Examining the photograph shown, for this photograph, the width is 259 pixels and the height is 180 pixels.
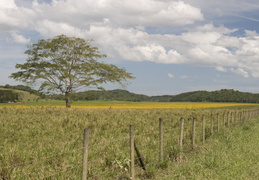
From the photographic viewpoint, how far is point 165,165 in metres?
9.20

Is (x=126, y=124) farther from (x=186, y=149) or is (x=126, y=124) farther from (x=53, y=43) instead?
(x=53, y=43)

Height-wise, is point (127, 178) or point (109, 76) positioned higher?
point (109, 76)

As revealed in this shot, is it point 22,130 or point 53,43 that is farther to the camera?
point 53,43

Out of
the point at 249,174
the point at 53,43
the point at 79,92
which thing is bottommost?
the point at 249,174

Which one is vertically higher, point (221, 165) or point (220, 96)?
point (220, 96)

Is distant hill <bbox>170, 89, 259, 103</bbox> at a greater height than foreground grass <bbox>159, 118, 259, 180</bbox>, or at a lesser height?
greater

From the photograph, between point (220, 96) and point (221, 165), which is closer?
point (221, 165)

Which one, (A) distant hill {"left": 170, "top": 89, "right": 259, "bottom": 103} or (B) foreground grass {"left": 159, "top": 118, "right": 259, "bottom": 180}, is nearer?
(B) foreground grass {"left": 159, "top": 118, "right": 259, "bottom": 180}

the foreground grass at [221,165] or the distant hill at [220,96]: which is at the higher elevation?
the distant hill at [220,96]

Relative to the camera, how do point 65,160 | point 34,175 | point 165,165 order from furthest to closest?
point 165,165, point 65,160, point 34,175

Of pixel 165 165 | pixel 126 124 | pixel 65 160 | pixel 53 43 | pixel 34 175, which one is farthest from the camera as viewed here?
pixel 53 43

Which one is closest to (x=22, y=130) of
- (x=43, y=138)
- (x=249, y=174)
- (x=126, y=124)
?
(x=43, y=138)

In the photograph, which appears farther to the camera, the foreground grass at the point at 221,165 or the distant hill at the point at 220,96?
the distant hill at the point at 220,96

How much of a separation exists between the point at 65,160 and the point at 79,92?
3708cm
